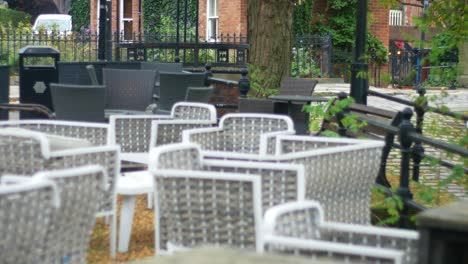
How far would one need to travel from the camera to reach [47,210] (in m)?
3.78

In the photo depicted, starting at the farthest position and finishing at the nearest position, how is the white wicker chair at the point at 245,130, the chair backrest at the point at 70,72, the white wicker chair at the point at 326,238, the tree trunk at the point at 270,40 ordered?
the tree trunk at the point at 270,40 < the chair backrest at the point at 70,72 < the white wicker chair at the point at 245,130 < the white wicker chair at the point at 326,238

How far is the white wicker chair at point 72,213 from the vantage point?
3922mm

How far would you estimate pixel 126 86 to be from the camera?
11.6 m

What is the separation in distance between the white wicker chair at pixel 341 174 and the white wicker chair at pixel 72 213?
1.07 m

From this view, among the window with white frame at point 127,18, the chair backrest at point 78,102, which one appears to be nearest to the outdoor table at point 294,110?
the chair backrest at point 78,102

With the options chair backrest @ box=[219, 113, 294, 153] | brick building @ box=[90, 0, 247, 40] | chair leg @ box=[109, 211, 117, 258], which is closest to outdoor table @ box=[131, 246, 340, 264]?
chair leg @ box=[109, 211, 117, 258]

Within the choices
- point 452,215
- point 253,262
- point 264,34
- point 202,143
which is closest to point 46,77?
point 264,34

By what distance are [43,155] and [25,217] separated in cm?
175

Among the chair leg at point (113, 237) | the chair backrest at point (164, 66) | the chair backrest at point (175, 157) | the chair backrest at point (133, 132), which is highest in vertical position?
the chair backrest at point (164, 66)

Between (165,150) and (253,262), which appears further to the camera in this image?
(165,150)

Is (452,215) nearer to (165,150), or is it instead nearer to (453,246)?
(453,246)

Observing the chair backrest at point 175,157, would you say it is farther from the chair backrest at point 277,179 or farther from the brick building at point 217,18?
the brick building at point 217,18

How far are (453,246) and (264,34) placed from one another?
9.94m

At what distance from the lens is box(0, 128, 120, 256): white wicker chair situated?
5.39 meters
